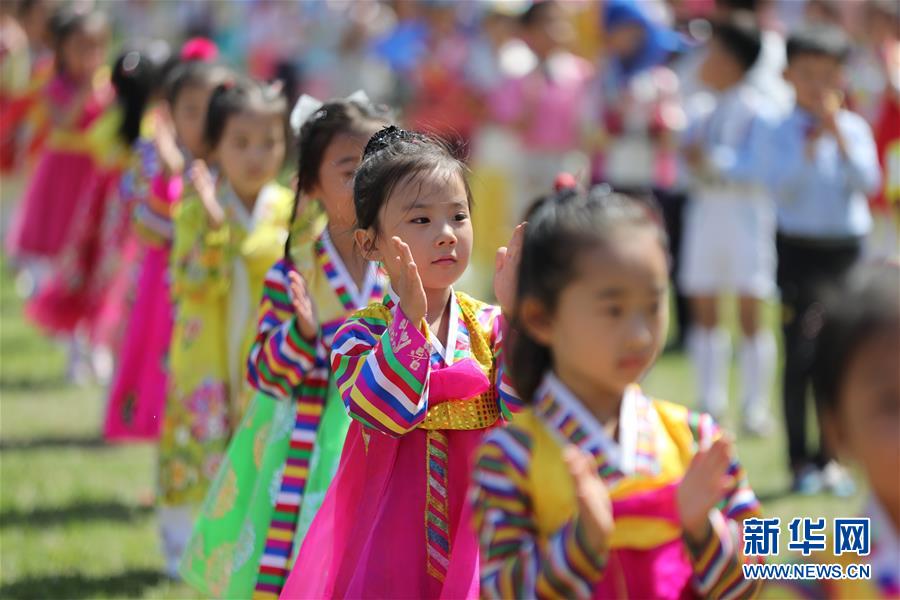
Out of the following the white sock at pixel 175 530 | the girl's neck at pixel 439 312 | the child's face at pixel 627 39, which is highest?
the child's face at pixel 627 39

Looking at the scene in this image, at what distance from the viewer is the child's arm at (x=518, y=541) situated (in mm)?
2391

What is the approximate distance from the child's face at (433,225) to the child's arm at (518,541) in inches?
27.9

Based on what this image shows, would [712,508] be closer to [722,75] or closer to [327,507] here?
[327,507]

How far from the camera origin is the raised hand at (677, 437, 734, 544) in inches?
94.7

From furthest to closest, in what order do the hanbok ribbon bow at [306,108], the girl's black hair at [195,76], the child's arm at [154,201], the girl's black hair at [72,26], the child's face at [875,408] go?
the girl's black hair at [72,26] → the child's arm at [154,201] → the girl's black hair at [195,76] → the hanbok ribbon bow at [306,108] → the child's face at [875,408]

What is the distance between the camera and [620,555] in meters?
2.51

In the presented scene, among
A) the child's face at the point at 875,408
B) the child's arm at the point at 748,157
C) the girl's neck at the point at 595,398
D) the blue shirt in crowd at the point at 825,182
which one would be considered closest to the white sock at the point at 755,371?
the child's arm at the point at 748,157

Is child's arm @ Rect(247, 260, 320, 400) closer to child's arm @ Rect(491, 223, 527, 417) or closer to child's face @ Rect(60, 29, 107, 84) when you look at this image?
child's arm @ Rect(491, 223, 527, 417)

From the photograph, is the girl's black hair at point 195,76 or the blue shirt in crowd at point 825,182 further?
the blue shirt in crowd at point 825,182

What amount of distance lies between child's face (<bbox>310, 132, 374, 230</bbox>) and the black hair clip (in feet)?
1.47

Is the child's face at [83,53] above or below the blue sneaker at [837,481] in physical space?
above

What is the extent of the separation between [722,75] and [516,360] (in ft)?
15.4

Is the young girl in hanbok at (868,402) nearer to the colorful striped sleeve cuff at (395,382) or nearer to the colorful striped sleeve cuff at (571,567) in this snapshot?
the colorful striped sleeve cuff at (571,567)

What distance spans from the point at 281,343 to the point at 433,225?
652 mm
